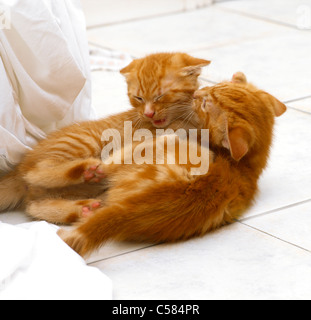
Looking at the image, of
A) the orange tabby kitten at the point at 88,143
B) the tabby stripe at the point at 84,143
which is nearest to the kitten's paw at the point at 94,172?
the orange tabby kitten at the point at 88,143

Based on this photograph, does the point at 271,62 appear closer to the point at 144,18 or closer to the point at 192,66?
A: the point at 144,18

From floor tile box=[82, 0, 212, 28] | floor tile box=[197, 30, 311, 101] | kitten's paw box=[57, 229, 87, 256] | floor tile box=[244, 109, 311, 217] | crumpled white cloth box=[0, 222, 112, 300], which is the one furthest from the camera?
floor tile box=[82, 0, 212, 28]

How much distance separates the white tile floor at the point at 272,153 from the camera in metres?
1.66

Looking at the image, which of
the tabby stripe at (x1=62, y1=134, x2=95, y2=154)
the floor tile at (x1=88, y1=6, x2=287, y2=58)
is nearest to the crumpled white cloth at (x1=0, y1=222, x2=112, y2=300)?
the tabby stripe at (x1=62, y1=134, x2=95, y2=154)

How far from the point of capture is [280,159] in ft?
7.73

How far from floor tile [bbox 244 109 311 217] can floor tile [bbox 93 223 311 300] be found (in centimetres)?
19

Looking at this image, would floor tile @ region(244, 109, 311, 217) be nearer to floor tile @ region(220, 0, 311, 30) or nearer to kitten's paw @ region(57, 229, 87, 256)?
kitten's paw @ region(57, 229, 87, 256)

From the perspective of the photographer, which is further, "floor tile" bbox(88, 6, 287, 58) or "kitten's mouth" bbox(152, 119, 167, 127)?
"floor tile" bbox(88, 6, 287, 58)

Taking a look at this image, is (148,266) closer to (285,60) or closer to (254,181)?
(254,181)

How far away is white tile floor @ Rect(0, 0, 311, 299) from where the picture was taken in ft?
5.44

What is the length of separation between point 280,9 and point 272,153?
2.32 m

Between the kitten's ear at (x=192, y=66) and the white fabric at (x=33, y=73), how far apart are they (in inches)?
12.9

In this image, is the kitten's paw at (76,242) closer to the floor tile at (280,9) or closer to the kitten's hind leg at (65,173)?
the kitten's hind leg at (65,173)
